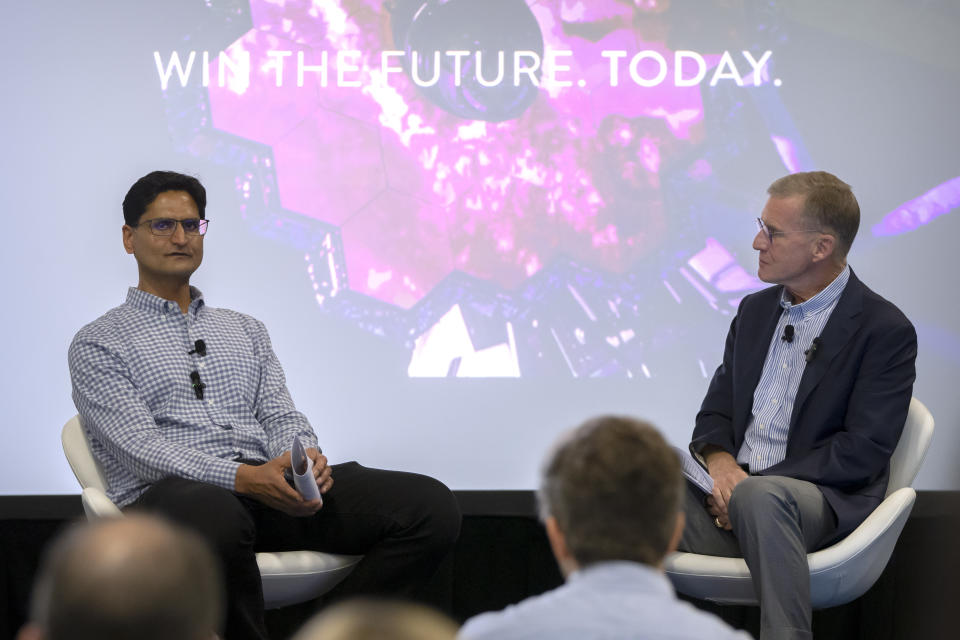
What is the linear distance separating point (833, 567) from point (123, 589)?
6.13ft

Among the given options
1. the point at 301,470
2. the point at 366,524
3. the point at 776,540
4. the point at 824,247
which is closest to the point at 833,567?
the point at 776,540

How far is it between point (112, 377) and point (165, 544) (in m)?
1.79

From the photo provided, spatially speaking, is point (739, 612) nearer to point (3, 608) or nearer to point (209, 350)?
point (209, 350)

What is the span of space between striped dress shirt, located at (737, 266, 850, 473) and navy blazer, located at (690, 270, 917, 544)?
0.02m

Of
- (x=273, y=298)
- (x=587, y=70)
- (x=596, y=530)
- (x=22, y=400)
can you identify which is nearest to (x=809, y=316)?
(x=587, y=70)

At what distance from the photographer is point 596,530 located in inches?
44.9

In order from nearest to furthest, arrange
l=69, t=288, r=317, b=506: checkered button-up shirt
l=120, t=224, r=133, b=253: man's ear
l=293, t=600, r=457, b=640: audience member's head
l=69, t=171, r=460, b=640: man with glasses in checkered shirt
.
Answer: l=293, t=600, r=457, b=640: audience member's head
l=69, t=171, r=460, b=640: man with glasses in checkered shirt
l=69, t=288, r=317, b=506: checkered button-up shirt
l=120, t=224, r=133, b=253: man's ear

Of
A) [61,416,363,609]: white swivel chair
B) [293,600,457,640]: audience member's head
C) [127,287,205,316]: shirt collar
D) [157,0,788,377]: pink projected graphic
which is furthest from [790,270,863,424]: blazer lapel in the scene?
[293,600,457,640]: audience member's head

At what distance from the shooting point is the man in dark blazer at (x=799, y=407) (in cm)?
228

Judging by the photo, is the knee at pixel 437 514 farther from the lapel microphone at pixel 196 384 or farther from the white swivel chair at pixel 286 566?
the lapel microphone at pixel 196 384

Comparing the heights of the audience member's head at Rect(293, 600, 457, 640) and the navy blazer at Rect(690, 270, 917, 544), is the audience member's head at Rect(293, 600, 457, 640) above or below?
above

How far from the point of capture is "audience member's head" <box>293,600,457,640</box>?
721mm

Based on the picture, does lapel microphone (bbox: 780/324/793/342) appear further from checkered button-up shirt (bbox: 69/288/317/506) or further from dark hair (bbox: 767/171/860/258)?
checkered button-up shirt (bbox: 69/288/317/506)

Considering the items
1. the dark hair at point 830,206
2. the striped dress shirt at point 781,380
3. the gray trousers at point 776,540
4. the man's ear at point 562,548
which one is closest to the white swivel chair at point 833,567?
the gray trousers at point 776,540
